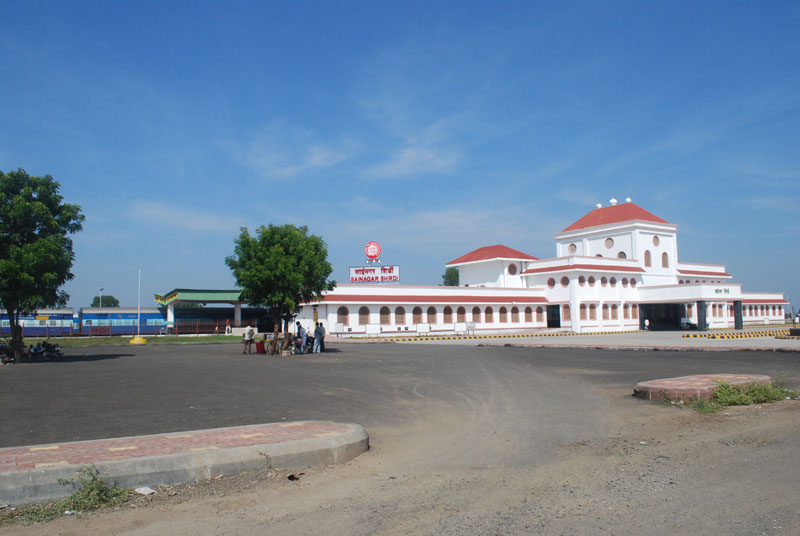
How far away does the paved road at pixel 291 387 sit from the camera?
936cm

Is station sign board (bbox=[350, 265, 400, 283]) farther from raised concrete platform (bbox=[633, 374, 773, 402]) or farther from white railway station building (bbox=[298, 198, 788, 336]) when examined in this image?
raised concrete platform (bbox=[633, 374, 773, 402])

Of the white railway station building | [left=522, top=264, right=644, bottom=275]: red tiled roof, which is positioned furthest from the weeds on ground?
[left=522, top=264, right=644, bottom=275]: red tiled roof

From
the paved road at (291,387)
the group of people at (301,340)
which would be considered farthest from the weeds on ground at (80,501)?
the group of people at (301,340)

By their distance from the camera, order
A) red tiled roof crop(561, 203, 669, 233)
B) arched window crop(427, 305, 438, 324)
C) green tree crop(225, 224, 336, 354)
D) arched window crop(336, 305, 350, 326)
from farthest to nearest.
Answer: red tiled roof crop(561, 203, 669, 233) < arched window crop(427, 305, 438, 324) < arched window crop(336, 305, 350, 326) < green tree crop(225, 224, 336, 354)

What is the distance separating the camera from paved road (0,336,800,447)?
30.7 feet

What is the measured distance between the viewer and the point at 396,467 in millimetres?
6656

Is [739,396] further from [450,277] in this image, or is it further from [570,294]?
[450,277]

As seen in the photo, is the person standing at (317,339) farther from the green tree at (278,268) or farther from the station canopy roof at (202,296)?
the station canopy roof at (202,296)

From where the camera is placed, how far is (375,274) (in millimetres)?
51094

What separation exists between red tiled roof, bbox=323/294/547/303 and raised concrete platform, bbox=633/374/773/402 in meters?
35.3

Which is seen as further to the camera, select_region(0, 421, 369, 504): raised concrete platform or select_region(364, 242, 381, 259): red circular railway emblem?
select_region(364, 242, 381, 259): red circular railway emblem

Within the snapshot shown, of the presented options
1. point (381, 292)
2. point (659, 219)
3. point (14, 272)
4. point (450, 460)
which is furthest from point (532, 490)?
point (659, 219)

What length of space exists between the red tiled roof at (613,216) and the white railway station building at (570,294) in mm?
159

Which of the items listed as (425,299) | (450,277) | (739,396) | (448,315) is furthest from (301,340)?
(450,277)
